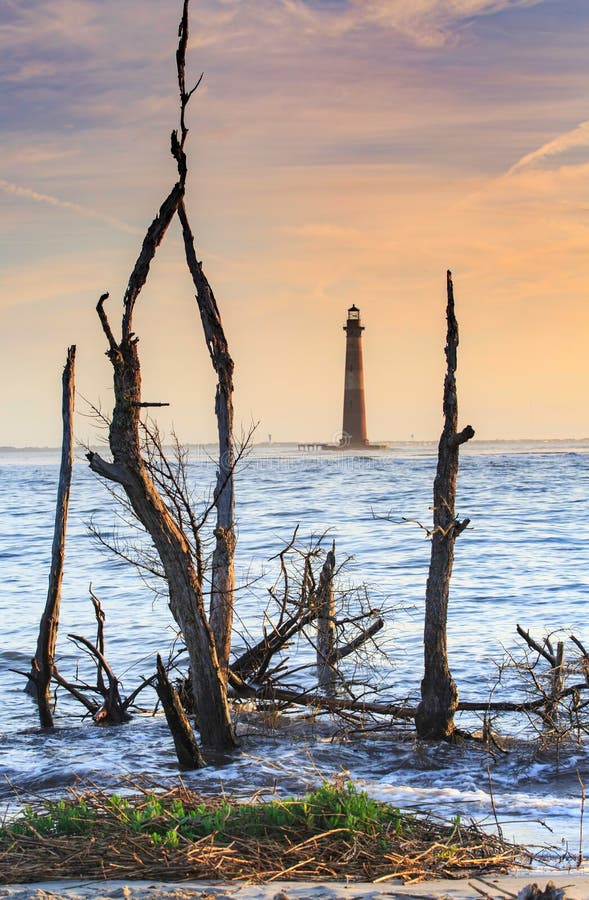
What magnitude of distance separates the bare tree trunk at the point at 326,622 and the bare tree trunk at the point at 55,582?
351cm

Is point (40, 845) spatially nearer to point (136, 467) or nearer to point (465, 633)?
point (136, 467)

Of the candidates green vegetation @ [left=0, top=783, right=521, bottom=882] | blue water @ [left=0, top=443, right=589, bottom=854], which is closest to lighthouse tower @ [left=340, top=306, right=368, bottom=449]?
blue water @ [left=0, top=443, right=589, bottom=854]

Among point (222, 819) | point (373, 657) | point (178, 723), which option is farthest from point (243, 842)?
point (373, 657)

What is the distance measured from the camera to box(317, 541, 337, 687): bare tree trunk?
12.2 metres

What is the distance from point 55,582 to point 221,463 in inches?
131

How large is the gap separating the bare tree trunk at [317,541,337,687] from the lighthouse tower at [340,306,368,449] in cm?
7288

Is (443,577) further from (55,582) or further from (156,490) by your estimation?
(55,582)

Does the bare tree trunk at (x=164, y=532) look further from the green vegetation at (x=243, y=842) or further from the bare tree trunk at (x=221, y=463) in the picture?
the green vegetation at (x=243, y=842)

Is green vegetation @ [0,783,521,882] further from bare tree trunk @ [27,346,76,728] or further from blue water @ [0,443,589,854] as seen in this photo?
bare tree trunk @ [27,346,76,728]

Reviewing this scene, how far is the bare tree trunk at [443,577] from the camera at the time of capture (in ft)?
33.5

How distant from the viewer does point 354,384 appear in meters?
86.8

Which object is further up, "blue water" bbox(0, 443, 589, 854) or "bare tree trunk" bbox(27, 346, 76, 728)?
"bare tree trunk" bbox(27, 346, 76, 728)

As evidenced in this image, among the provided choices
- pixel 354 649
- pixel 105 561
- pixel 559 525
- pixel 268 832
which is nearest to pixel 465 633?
pixel 354 649

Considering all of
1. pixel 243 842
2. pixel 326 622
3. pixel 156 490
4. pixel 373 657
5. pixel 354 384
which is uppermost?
pixel 354 384
